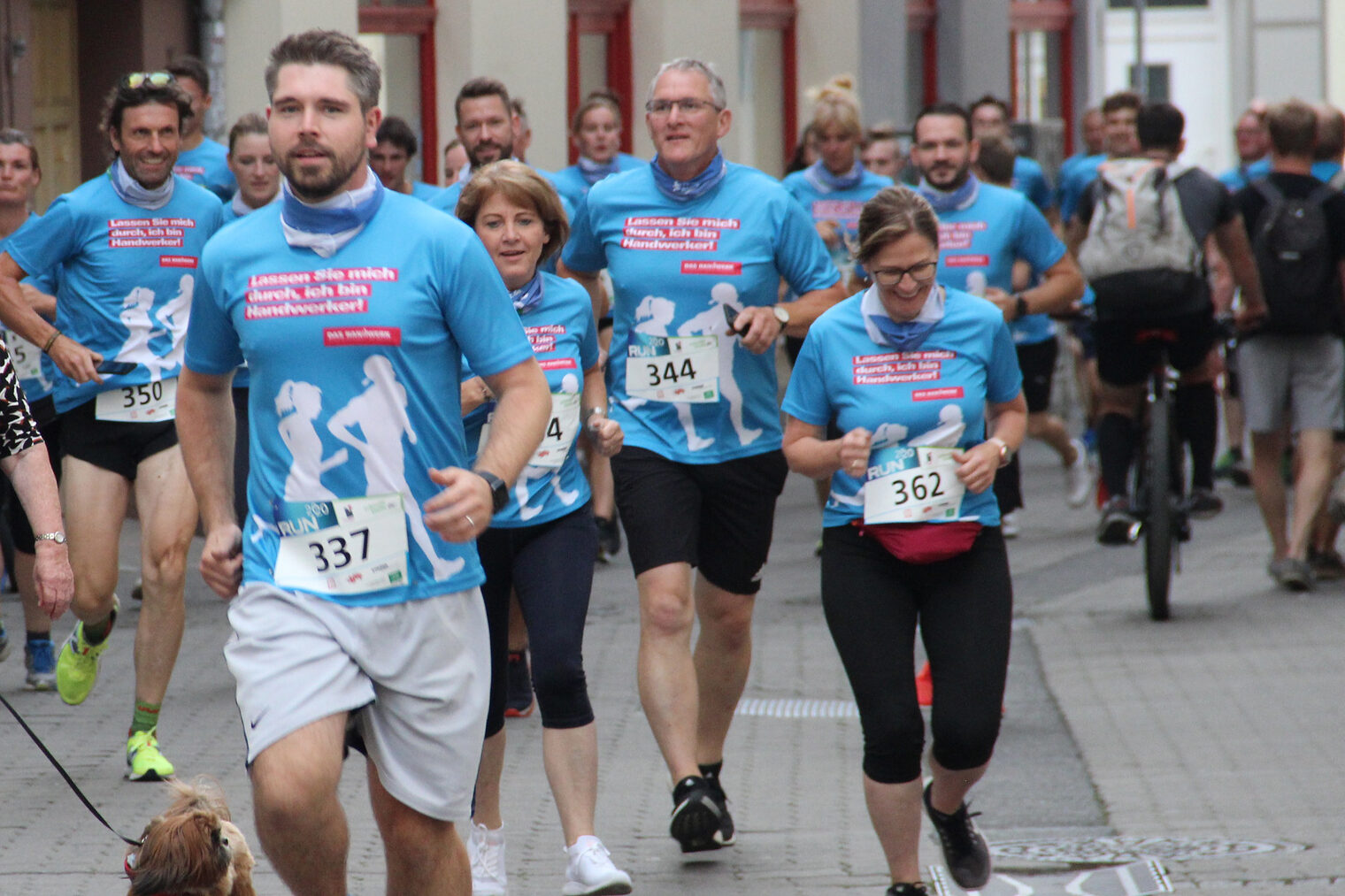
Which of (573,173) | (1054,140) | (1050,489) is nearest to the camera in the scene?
(573,173)

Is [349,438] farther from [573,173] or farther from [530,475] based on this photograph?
[573,173]

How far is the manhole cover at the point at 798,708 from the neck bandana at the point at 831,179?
12.8 ft

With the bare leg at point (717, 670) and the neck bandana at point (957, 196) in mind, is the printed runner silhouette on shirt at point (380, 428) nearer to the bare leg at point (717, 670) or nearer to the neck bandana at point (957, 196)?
the bare leg at point (717, 670)

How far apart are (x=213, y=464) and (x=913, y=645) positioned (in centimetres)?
190

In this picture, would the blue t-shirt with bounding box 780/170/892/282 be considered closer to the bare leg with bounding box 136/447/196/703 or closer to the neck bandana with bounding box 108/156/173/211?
the neck bandana with bounding box 108/156/173/211

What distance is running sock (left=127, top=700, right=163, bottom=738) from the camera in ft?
23.1

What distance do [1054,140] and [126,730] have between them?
1647 centimetres

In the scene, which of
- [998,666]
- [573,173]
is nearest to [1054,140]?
[573,173]

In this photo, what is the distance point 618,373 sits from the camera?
6.55 m

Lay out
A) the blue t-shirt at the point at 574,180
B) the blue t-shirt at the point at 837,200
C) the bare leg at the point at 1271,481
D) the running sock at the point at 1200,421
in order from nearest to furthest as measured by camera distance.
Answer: the running sock at the point at 1200,421, the bare leg at the point at 1271,481, the blue t-shirt at the point at 837,200, the blue t-shirt at the point at 574,180

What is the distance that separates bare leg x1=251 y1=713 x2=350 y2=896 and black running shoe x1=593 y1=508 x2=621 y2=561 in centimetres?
743

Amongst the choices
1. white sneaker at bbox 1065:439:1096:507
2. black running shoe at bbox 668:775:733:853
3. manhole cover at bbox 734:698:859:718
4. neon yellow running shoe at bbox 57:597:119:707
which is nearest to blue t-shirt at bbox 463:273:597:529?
black running shoe at bbox 668:775:733:853

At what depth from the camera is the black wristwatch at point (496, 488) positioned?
4125 millimetres

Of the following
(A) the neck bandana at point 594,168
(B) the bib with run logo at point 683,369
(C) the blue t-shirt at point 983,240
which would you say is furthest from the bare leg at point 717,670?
(A) the neck bandana at point 594,168
